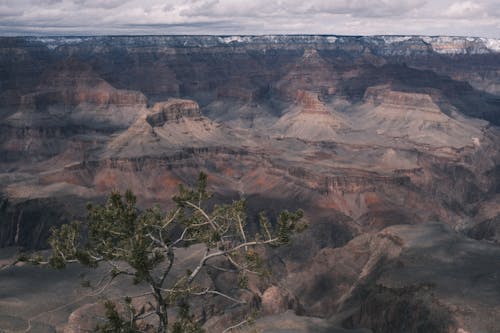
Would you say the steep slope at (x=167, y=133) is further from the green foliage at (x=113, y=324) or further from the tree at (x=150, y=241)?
the green foliage at (x=113, y=324)

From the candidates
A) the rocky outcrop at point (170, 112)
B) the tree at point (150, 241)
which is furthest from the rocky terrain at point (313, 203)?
the tree at point (150, 241)

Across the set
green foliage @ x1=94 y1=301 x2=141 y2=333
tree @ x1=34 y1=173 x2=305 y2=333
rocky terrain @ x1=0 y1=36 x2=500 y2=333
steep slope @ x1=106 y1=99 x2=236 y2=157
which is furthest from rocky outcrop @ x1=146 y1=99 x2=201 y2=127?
green foliage @ x1=94 y1=301 x2=141 y2=333

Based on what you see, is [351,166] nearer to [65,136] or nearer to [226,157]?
[226,157]

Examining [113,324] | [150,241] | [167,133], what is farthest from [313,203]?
[113,324]

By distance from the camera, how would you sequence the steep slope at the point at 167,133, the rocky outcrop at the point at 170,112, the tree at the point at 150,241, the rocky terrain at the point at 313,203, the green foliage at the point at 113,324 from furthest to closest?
the rocky outcrop at the point at 170,112
the steep slope at the point at 167,133
the rocky terrain at the point at 313,203
the tree at the point at 150,241
the green foliage at the point at 113,324

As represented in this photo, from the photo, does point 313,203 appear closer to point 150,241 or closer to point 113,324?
point 150,241

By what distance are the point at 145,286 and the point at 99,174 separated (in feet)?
242

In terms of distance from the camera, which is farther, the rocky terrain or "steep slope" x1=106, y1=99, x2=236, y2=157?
"steep slope" x1=106, y1=99, x2=236, y2=157

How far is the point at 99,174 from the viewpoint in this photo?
136m

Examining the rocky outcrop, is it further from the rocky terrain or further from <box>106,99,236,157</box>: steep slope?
the rocky terrain

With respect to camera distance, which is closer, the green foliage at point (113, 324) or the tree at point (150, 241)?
the green foliage at point (113, 324)

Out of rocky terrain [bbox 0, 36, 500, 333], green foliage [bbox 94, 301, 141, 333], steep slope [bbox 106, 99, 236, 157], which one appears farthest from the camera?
steep slope [bbox 106, 99, 236, 157]

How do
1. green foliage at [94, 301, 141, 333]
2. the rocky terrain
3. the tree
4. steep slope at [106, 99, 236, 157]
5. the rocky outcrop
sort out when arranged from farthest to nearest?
the rocky outcrop < steep slope at [106, 99, 236, 157] < the rocky terrain < the tree < green foliage at [94, 301, 141, 333]

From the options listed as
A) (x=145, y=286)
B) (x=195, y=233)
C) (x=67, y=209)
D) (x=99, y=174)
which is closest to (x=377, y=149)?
(x=99, y=174)
